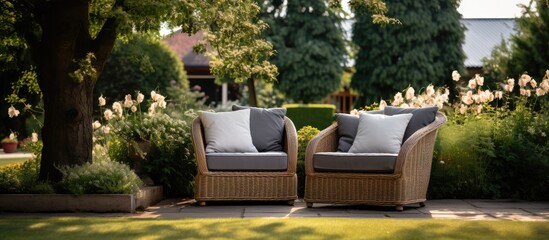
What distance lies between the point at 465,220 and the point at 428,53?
25506mm

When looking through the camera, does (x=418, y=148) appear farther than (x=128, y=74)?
No

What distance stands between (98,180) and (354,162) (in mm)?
2305

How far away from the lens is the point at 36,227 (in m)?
6.52

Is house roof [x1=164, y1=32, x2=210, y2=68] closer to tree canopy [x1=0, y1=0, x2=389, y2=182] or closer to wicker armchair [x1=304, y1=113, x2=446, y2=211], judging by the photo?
tree canopy [x1=0, y1=0, x2=389, y2=182]

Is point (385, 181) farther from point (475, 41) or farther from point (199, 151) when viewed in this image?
point (475, 41)

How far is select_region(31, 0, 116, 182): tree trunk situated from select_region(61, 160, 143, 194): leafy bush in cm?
28

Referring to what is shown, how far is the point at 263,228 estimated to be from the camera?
21.3 ft

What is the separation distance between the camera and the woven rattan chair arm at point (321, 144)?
8.08 m

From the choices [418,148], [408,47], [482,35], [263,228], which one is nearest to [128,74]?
[408,47]

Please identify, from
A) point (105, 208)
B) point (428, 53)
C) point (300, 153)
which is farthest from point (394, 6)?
point (105, 208)

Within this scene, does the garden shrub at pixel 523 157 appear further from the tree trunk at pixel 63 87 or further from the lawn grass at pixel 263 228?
the tree trunk at pixel 63 87

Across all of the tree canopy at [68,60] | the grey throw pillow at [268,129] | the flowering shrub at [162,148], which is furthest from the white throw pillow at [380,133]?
the flowering shrub at [162,148]

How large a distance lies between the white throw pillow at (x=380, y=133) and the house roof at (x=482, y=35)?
90.4 ft

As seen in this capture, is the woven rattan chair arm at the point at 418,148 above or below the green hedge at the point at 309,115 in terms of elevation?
below
